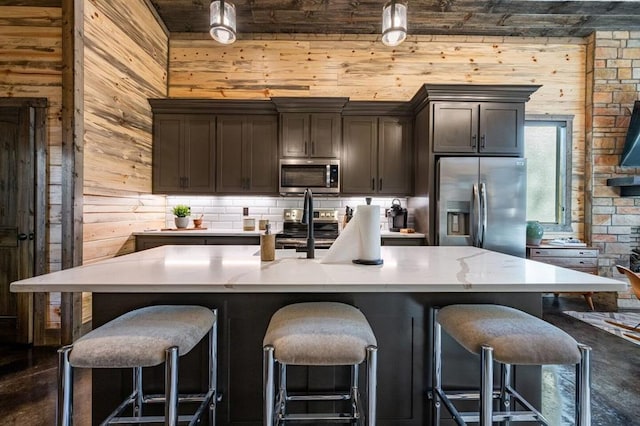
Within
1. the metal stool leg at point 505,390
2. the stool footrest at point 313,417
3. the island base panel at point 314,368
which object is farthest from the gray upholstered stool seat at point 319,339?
the metal stool leg at point 505,390

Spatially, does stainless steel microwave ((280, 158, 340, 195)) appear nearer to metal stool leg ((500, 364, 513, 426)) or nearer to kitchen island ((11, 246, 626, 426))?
kitchen island ((11, 246, 626, 426))

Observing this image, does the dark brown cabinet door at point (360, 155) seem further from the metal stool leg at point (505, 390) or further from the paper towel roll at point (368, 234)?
the metal stool leg at point (505, 390)

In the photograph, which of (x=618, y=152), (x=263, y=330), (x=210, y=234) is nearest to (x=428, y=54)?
(x=618, y=152)

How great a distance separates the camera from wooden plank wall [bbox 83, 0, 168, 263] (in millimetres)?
2852

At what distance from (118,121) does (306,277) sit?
3028mm

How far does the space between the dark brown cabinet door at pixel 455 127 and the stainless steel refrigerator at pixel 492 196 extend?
0.60 ft

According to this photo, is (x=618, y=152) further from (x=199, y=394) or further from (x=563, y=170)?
(x=199, y=394)

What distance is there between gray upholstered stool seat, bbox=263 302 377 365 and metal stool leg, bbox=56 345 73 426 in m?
0.67

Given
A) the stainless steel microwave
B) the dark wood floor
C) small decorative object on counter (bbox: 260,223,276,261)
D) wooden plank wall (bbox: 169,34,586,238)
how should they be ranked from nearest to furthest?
small decorative object on counter (bbox: 260,223,276,261) → the dark wood floor → the stainless steel microwave → wooden plank wall (bbox: 169,34,586,238)

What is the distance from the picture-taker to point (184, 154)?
4000 mm

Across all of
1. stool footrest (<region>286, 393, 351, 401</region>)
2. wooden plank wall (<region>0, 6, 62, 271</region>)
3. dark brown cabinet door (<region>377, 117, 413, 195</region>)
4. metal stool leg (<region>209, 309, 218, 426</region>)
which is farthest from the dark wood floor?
dark brown cabinet door (<region>377, 117, 413, 195</region>)

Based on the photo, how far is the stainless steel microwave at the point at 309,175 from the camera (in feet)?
12.8

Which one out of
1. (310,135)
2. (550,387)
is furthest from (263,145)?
(550,387)

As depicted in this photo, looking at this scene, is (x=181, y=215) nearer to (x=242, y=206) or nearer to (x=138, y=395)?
(x=242, y=206)
